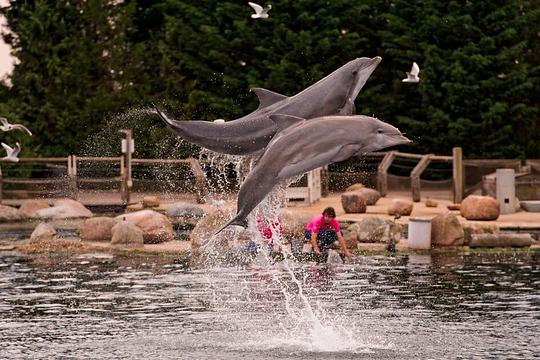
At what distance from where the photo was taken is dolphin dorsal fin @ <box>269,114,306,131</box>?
55.6ft

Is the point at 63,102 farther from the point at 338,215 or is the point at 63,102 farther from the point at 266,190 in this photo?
the point at 266,190

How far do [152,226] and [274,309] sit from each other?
36.2ft

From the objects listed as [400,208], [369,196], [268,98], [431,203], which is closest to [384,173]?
[369,196]

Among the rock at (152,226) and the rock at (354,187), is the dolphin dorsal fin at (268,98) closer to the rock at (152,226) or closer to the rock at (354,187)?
the rock at (152,226)

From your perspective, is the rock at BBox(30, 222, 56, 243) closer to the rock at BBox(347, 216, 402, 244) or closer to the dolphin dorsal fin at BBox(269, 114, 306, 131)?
the rock at BBox(347, 216, 402, 244)

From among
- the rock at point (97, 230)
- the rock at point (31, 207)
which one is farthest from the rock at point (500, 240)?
the rock at point (31, 207)

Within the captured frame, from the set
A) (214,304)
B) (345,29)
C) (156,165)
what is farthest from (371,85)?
(214,304)

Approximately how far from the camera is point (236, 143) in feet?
56.2

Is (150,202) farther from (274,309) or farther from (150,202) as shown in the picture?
(274,309)

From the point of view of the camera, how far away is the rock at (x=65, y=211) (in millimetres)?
40625

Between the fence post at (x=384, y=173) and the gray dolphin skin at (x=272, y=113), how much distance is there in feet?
92.0

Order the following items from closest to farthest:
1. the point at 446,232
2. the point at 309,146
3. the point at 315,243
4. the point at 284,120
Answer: the point at 309,146 < the point at 284,120 < the point at 315,243 < the point at 446,232

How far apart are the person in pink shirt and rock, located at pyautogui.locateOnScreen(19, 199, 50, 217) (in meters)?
14.7

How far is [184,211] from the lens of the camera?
40188mm
